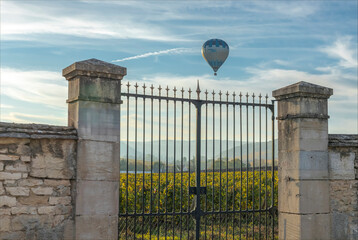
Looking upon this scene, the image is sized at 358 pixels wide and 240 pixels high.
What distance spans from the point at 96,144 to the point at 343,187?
460 centimetres

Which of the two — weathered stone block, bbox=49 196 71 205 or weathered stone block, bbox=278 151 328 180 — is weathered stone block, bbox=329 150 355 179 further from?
weathered stone block, bbox=49 196 71 205

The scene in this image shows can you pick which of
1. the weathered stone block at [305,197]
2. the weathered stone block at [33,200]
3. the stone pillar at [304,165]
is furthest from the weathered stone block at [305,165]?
the weathered stone block at [33,200]

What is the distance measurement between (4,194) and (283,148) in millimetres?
4748

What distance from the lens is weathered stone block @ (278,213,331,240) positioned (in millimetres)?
7270

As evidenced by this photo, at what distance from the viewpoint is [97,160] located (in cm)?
587

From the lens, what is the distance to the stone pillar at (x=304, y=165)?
7.33 metres

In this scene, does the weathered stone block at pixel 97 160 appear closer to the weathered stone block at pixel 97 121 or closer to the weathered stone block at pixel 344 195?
the weathered stone block at pixel 97 121

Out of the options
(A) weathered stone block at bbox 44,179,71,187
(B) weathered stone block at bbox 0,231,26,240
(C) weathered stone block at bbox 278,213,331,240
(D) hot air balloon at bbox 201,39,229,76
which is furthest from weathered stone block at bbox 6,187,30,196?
(C) weathered stone block at bbox 278,213,331,240

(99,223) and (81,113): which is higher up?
(81,113)

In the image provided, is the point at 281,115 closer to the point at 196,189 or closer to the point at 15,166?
the point at 196,189

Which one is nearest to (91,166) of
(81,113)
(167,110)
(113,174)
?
(113,174)

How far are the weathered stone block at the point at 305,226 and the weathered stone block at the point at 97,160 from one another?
10.9 ft

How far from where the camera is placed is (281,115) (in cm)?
774

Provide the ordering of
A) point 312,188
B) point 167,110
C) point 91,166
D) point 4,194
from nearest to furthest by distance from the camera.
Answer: point 4,194 < point 91,166 < point 167,110 < point 312,188
